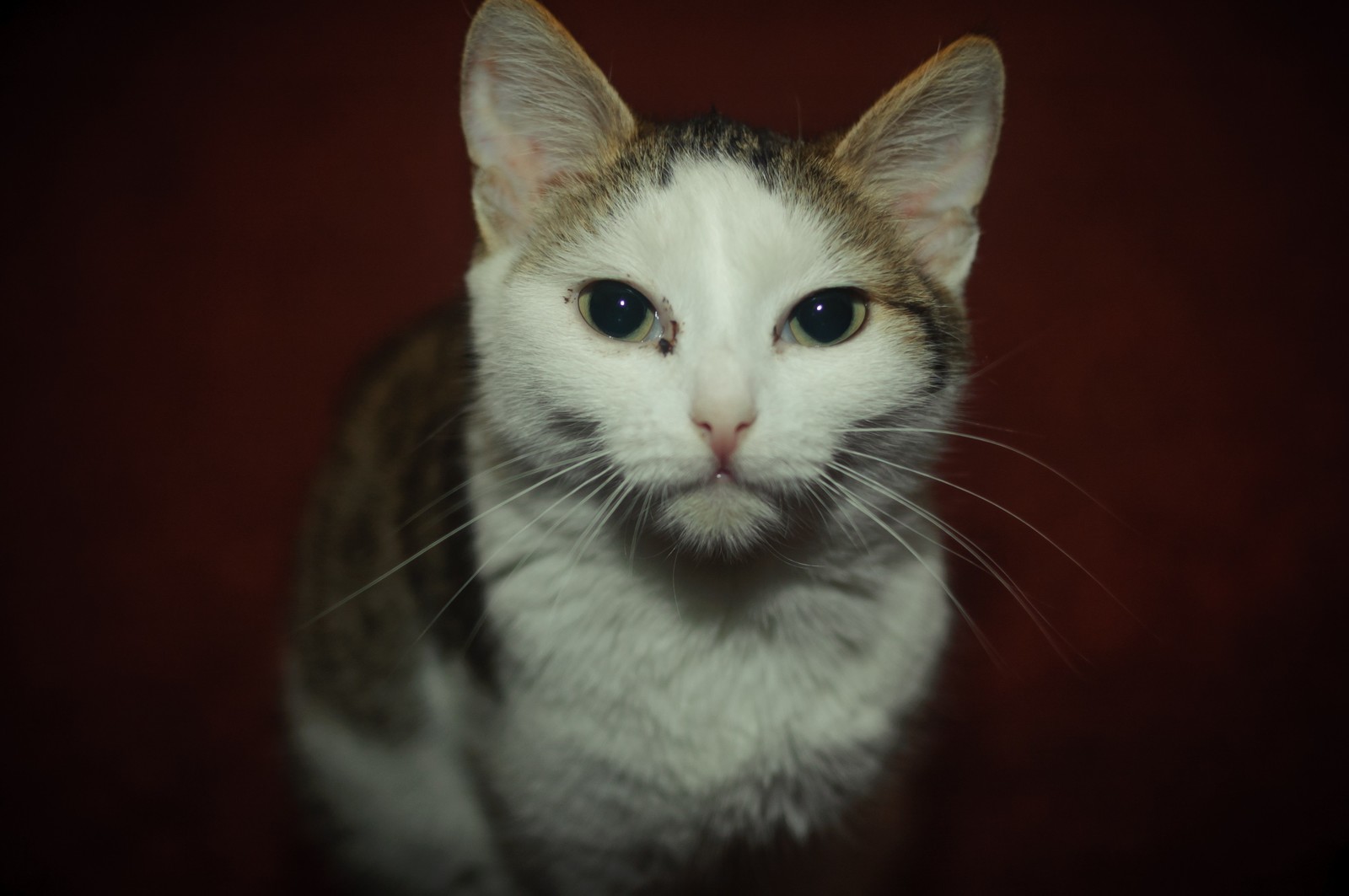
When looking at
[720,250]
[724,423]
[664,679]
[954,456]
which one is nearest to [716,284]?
[720,250]

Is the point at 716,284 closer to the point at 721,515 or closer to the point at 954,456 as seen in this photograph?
the point at 721,515

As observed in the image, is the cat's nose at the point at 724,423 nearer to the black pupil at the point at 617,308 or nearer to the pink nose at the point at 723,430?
the pink nose at the point at 723,430

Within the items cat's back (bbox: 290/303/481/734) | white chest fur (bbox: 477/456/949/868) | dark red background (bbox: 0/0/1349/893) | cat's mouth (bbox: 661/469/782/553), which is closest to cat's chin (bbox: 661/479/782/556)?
cat's mouth (bbox: 661/469/782/553)

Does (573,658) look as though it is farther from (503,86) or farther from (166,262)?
(166,262)

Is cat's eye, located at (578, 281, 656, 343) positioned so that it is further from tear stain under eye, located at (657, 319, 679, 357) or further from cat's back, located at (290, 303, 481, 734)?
cat's back, located at (290, 303, 481, 734)

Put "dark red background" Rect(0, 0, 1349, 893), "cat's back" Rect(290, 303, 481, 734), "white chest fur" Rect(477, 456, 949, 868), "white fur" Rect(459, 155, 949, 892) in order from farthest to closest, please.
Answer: "dark red background" Rect(0, 0, 1349, 893) < "cat's back" Rect(290, 303, 481, 734) < "white chest fur" Rect(477, 456, 949, 868) < "white fur" Rect(459, 155, 949, 892)

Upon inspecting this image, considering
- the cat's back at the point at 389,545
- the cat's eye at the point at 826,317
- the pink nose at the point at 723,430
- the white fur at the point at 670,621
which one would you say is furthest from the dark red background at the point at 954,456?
the pink nose at the point at 723,430

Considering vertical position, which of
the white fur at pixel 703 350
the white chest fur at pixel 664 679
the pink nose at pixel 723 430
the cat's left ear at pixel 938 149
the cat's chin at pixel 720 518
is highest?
the cat's left ear at pixel 938 149
